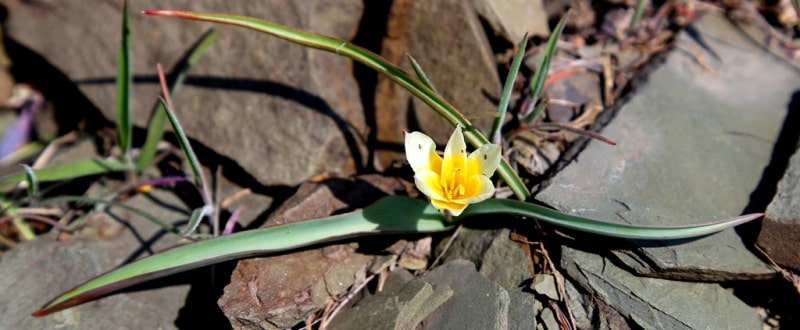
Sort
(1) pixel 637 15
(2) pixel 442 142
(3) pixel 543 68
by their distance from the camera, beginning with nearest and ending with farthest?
(3) pixel 543 68
(2) pixel 442 142
(1) pixel 637 15

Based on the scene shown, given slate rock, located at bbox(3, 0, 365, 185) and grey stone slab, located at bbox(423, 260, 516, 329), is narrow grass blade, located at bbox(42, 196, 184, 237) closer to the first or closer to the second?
slate rock, located at bbox(3, 0, 365, 185)

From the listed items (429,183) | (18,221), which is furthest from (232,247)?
(18,221)

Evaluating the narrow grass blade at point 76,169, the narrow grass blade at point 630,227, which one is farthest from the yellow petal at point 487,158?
the narrow grass blade at point 76,169

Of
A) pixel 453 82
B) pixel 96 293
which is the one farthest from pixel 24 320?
pixel 453 82

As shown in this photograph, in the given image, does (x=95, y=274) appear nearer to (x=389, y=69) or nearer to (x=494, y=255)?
(x=389, y=69)

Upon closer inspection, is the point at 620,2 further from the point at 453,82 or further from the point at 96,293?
the point at 96,293

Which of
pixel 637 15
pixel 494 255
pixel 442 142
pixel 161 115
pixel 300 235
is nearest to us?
pixel 300 235
